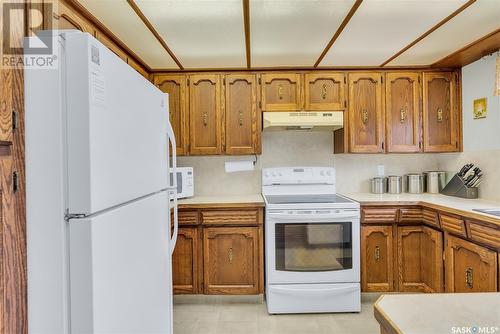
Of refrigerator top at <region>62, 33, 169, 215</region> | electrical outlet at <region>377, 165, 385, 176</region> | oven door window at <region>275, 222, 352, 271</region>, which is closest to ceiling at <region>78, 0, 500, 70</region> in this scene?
refrigerator top at <region>62, 33, 169, 215</region>

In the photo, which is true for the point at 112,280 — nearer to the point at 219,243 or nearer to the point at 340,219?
the point at 219,243

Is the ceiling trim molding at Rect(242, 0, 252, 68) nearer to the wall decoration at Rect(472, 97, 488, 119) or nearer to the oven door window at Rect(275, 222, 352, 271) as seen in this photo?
the oven door window at Rect(275, 222, 352, 271)

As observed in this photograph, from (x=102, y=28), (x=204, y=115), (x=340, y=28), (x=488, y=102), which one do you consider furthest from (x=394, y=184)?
(x=102, y=28)

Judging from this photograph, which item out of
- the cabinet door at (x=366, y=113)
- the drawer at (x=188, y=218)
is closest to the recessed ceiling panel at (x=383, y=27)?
the cabinet door at (x=366, y=113)

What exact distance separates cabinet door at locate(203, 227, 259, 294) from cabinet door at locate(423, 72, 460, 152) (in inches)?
75.5

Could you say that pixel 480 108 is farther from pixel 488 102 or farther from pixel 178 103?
pixel 178 103

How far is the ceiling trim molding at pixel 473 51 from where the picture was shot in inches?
90.4

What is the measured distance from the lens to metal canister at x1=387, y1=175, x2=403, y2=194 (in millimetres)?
3199

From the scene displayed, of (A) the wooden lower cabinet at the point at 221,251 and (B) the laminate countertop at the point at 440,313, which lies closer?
(B) the laminate countertop at the point at 440,313

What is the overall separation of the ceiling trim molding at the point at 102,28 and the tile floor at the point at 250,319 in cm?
211

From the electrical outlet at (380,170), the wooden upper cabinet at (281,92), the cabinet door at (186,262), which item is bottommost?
the cabinet door at (186,262)

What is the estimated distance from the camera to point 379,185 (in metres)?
3.22

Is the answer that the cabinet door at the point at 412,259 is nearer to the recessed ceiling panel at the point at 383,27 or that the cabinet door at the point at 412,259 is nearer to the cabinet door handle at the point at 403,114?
the cabinet door handle at the point at 403,114

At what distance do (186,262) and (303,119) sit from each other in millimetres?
1654
